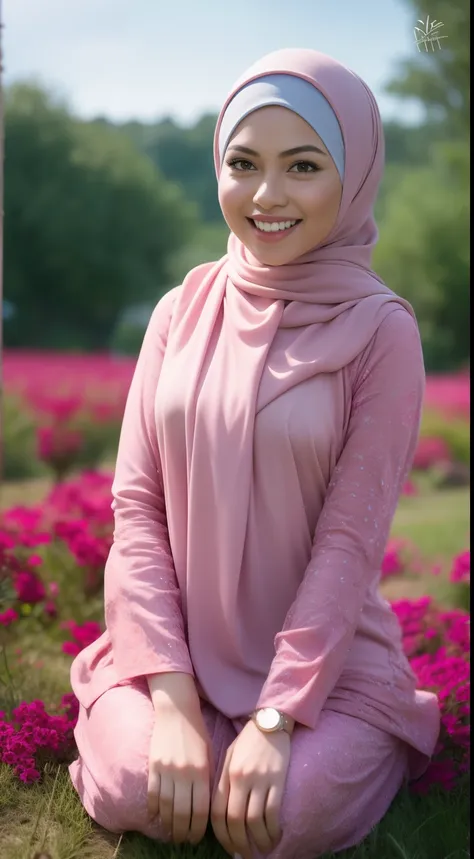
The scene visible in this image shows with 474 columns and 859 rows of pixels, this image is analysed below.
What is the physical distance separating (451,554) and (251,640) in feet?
8.18

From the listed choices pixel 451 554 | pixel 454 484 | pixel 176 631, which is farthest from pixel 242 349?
pixel 454 484

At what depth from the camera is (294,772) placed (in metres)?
1.51

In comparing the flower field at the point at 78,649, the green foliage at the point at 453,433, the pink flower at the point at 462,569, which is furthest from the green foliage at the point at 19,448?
the pink flower at the point at 462,569

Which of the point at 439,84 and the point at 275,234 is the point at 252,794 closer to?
the point at 275,234

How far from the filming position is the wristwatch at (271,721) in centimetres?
150

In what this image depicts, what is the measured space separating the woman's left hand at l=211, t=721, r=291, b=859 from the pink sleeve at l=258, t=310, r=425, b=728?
72mm

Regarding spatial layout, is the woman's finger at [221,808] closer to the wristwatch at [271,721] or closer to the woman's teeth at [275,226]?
the wristwatch at [271,721]

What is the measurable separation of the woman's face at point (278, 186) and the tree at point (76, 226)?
406 inches

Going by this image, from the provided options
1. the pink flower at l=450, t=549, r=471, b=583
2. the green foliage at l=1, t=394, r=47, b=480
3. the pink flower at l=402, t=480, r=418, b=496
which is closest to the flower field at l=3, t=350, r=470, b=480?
the green foliage at l=1, t=394, r=47, b=480

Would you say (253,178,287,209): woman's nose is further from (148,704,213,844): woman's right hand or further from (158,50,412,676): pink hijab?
(148,704,213,844): woman's right hand

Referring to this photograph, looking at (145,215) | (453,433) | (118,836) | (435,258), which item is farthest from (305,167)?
(145,215)

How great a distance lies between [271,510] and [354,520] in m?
0.14

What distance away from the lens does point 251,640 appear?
5.59 feet

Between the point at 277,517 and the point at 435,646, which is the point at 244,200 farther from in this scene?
the point at 435,646
